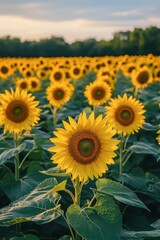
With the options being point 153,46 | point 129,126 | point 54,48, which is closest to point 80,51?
point 54,48

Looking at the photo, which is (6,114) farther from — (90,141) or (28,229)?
(90,141)

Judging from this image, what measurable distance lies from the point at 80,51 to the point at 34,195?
137 feet

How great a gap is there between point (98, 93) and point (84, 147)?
4426 mm

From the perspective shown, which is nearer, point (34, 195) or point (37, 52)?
point (34, 195)

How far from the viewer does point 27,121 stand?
14.6 ft

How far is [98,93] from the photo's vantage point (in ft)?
23.8

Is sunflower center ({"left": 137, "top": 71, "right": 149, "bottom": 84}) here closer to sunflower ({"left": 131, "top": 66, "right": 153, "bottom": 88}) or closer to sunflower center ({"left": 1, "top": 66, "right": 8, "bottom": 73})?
sunflower ({"left": 131, "top": 66, "right": 153, "bottom": 88})

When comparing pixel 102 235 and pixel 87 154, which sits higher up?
pixel 87 154

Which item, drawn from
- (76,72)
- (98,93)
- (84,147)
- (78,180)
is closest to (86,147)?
(84,147)

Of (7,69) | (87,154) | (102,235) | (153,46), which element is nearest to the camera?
(102,235)

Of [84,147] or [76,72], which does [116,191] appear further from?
[76,72]

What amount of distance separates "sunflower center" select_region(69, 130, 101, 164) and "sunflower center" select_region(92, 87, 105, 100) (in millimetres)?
4377

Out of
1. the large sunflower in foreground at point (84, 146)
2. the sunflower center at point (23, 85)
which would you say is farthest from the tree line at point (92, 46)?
the large sunflower in foreground at point (84, 146)

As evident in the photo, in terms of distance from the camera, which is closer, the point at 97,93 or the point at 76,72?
the point at 97,93
